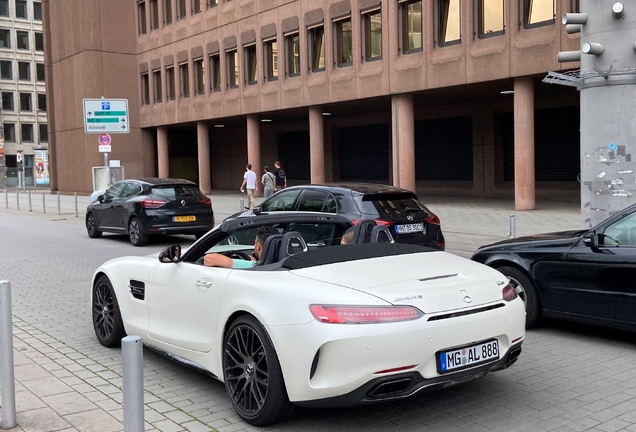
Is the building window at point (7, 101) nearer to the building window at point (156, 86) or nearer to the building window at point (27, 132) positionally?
the building window at point (27, 132)

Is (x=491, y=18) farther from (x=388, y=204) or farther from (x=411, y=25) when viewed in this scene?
(x=388, y=204)

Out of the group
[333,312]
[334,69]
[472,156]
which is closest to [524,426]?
[333,312]

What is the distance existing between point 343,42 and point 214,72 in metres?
10.6

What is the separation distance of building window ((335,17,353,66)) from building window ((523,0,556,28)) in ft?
26.7

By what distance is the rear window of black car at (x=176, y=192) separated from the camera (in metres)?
15.7

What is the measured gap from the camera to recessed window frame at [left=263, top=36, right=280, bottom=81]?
31531mm

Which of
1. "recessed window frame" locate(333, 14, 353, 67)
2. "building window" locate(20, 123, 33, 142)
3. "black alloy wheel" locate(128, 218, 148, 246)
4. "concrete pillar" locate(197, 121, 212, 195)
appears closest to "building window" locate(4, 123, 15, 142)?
"building window" locate(20, 123, 33, 142)

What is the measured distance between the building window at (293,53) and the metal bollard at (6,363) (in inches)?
1047

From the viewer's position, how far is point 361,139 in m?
35.5

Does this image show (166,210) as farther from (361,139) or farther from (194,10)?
Answer: (194,10)

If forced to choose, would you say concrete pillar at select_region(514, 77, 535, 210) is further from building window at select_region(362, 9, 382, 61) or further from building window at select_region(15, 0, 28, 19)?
building window at select_region(15, 0, 28, 19)

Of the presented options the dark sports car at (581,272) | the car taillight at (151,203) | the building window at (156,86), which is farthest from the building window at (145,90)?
the dark sports car at (581,272)

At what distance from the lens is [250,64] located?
33250 mm

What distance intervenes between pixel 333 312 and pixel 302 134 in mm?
35757
